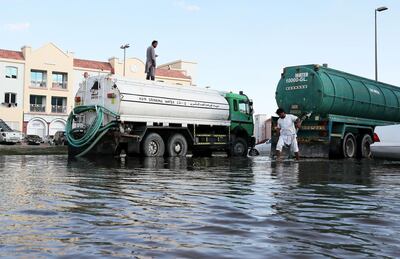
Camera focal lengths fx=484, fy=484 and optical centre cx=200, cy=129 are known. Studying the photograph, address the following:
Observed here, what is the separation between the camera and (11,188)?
6703mm

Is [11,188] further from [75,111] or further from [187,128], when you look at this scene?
[187,128]

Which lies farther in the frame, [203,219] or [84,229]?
[203,219]

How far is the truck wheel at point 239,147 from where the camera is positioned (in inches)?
840

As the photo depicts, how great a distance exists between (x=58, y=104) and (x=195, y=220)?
59330mm

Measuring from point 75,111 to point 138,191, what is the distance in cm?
1202

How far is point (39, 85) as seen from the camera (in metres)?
59.3

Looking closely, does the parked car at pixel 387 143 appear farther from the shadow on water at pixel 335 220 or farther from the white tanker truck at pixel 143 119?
the white tanker truck at pixel 143 119

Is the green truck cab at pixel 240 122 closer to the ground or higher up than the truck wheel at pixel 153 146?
higher up

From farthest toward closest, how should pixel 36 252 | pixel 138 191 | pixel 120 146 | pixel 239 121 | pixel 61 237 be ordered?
pixel 239 121 → pixel 120 146 → pixel 138 191 → pixel 61 237 → pixel 36 252

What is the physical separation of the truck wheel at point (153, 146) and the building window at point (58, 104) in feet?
149

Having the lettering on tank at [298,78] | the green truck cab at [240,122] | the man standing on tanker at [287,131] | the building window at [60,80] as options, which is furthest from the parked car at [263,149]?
the building window at [60,80]

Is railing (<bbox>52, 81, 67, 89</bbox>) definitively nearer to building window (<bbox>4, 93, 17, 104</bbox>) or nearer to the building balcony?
the building balcony

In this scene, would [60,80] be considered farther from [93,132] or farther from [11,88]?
[93,132]

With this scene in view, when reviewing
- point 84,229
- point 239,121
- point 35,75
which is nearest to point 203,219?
point 84,229
